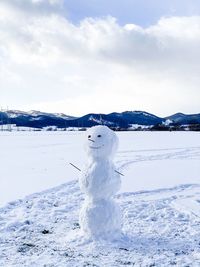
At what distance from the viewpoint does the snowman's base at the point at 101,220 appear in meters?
6.07

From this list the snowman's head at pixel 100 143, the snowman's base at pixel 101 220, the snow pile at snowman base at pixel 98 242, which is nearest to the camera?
the snow pile at snowman base at pixel 98 242

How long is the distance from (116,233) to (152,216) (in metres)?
1.75

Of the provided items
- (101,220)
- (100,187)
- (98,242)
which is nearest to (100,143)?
(100,187)

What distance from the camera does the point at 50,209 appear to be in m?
8.38

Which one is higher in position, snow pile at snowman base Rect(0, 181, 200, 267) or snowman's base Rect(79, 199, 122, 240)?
snowman's base Rect(79, 199, 122, 240)

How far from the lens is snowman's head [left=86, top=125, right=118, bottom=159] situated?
6215mm

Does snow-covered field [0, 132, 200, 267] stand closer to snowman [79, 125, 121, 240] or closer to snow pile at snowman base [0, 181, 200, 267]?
snow pile at snowman base [0, 181, 200, 267]

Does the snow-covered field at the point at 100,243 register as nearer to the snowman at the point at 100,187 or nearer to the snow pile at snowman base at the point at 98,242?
the snow pile at snowman base at the point at 98,242

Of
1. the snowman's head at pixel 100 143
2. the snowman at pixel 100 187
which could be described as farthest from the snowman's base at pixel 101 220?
the snowman's head at pixel 100 143

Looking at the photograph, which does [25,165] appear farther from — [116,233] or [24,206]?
[116,233]

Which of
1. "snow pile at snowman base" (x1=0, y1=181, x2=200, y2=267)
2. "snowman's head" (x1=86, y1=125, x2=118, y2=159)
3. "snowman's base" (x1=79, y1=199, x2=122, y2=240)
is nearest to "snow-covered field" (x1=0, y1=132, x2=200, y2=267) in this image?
"snow pile at snowman base" (x1=0, y1=181, x2=200, y2=267)

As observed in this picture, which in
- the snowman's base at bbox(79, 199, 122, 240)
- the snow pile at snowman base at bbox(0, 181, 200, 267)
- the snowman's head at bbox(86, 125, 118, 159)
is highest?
the snowman's head at bbox(86, 125, 118, 159)

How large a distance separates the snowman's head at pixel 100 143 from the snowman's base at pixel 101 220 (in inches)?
30.0

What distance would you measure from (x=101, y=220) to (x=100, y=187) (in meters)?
0.53
